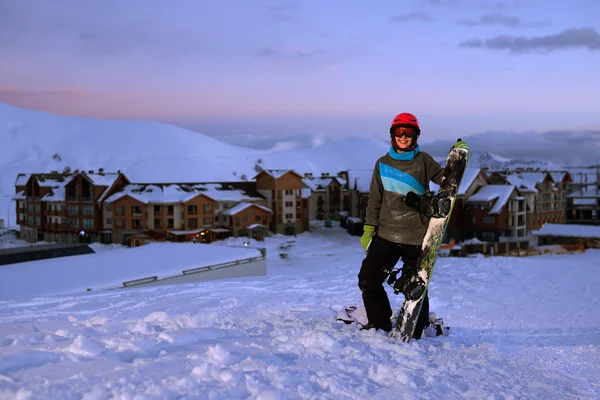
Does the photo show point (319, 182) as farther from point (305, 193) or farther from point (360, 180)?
point (305, 193)

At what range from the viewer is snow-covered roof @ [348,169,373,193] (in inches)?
2245

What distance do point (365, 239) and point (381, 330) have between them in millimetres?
1078

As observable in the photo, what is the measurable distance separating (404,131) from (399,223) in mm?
1090

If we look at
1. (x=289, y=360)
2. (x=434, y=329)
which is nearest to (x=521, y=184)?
(x=434, y=329)

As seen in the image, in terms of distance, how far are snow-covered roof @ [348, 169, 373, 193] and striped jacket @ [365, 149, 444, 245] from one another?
48581 mm

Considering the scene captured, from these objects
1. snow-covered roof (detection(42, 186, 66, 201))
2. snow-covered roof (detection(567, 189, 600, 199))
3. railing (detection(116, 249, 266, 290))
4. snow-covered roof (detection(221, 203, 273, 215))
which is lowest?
railing (detection(116, 249, 266, 290))

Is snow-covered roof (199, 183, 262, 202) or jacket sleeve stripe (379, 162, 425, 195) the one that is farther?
snow-covered roof (199, 183, 262, 202)

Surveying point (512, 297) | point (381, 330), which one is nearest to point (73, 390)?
point (381, 330)

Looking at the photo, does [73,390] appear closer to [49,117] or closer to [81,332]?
[81,332]

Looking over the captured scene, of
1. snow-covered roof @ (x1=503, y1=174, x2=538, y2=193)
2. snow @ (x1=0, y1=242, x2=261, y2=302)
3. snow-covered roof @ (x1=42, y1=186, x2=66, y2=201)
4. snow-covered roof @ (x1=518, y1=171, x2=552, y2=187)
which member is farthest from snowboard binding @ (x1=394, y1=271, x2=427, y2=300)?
snow-covered roof @ (x1=518, y1=171, x2=552, y2=187)

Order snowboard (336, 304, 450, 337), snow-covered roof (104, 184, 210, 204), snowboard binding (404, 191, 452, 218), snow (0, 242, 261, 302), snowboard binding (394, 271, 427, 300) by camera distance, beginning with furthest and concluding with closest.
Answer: snow-covered roof (104, 184, 210, 204)
snow (0, 242, 261, 302)
snowboard (336, 304, 450, 337)
snowboard binding (394, 271, 427, 300)
snowboard binding (404, 191, 452, 218)

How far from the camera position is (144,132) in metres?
138

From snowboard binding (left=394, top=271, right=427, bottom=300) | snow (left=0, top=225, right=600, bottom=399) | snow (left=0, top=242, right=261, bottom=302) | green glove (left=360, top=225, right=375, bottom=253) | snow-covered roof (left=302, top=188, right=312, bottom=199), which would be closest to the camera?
snow (left=0, top=225, right=600, bottom=399)

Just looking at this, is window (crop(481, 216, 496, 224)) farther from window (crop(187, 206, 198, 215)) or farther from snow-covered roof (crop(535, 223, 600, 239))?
window (crop(187, 206, 198, 215))
